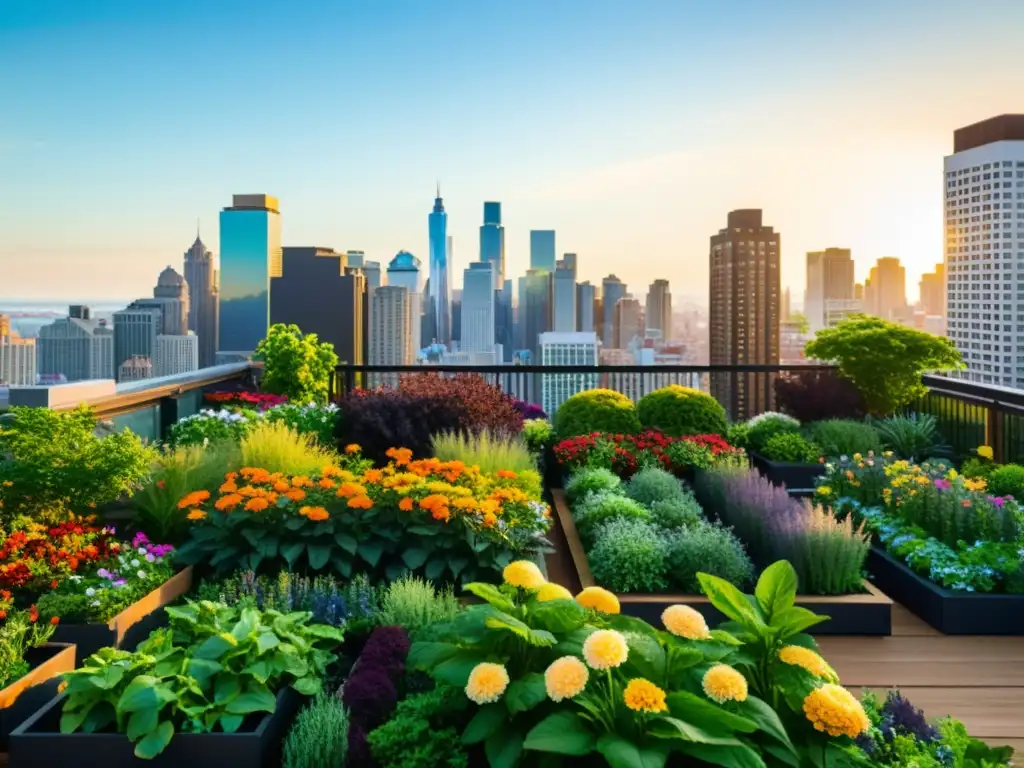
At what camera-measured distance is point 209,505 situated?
15.4 ft

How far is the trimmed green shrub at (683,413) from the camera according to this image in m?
8.52

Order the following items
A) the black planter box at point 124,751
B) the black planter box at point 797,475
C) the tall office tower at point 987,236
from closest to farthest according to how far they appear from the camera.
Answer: the black planter box at point 124,751 → the black planter box at point 797,475 → the tall office tower at point 987,236

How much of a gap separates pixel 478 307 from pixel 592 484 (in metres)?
10.2

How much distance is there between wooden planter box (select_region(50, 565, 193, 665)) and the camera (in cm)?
349

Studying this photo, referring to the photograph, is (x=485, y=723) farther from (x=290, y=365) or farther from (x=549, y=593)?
(x=290, y=365)

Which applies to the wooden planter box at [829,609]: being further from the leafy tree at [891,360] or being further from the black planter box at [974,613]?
the leafy tree at [891,360]

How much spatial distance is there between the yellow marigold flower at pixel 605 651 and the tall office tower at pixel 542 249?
1657 centimetres

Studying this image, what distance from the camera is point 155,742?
2434 millimetres

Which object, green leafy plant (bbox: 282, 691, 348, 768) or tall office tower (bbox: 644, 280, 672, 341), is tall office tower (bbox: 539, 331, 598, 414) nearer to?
tall office tower (bbox: 644, 280, 672, 341)

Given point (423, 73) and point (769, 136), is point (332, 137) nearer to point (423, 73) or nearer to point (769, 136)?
point (423, 73)

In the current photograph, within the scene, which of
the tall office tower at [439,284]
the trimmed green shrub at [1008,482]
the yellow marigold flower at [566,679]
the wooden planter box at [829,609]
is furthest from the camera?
the tall office tower at [439,284]

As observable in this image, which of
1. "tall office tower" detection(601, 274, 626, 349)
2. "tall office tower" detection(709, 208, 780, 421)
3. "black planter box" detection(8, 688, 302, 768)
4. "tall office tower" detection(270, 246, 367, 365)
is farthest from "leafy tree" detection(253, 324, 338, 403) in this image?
"black planter box" detection(8, 688, 302, 768)

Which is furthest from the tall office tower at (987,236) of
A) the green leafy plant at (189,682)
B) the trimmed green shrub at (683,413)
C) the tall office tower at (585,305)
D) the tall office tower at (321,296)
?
the green leafy plant at (189,682)

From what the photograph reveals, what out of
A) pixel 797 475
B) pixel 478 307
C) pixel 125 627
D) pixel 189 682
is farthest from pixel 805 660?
pixel 478 307
